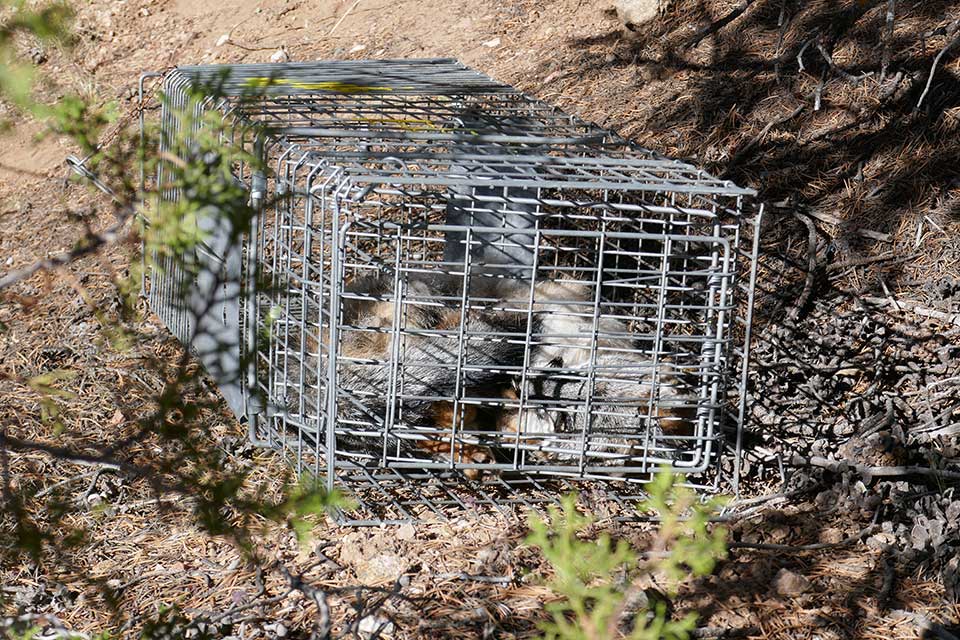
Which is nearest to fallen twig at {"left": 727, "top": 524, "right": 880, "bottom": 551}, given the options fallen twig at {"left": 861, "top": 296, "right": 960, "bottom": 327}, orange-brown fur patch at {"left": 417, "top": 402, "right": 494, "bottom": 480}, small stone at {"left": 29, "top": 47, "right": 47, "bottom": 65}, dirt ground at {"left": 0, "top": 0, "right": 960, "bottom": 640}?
dirt ground at {"left": 0, "top": 0, "right": 960, "bottom": 640}

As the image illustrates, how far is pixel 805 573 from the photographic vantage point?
2.94m

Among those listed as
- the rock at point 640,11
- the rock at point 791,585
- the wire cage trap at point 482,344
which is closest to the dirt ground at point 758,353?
the rock at point 791,585

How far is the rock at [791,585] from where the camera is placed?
9.30 ft

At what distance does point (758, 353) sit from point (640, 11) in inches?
123

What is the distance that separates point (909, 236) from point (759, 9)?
2.26 m

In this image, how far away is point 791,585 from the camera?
112 inches

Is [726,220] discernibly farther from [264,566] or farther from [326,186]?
[264,566]

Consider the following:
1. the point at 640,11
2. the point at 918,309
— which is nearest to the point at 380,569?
the point at 918,309

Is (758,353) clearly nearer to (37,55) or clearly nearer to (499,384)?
(499,384)

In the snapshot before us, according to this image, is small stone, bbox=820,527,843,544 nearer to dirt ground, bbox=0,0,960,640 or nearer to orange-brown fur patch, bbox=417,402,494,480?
dirt ground, bbox=0,0,960,640

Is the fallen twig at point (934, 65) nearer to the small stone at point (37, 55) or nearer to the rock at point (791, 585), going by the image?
the rock at point (791, 585)

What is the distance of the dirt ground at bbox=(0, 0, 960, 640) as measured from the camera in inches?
112

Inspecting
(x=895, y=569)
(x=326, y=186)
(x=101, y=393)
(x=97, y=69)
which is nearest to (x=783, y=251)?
(x=895, y=569)

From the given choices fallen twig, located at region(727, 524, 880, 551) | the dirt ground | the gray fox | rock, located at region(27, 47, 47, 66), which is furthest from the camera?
rock, located at region(27, 47, 47, 66)
